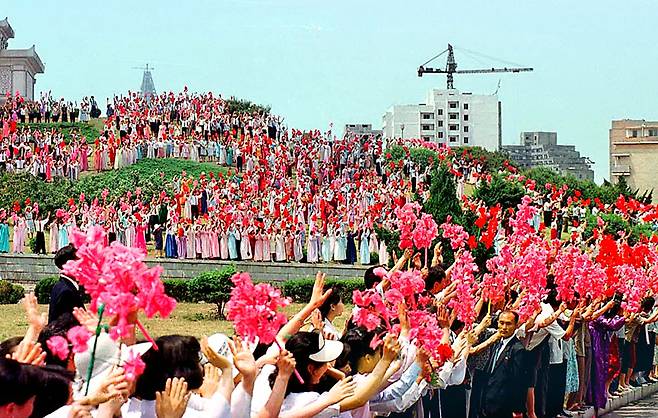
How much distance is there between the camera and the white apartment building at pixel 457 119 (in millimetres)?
111500

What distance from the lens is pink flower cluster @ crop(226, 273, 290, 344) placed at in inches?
174

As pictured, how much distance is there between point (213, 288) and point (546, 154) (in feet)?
432

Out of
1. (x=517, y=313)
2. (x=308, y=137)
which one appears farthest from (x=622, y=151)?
(x=517, y=313)

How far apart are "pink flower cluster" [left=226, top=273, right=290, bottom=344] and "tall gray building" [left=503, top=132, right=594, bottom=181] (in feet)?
414

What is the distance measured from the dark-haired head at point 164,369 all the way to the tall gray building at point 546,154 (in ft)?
415

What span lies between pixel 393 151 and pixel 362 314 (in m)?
41.9

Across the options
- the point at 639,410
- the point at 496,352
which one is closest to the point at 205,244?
the point at 639,410

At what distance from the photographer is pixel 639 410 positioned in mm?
10969

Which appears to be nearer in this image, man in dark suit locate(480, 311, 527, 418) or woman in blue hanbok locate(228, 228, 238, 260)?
man in dark suit locate(480, 311, 527, 418)

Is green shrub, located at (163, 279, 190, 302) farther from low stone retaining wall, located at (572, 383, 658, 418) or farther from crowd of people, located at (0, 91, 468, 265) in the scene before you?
low stone retaining wall, located at (572, 383, 658, 418)

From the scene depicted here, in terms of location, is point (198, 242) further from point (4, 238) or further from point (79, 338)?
point (79, 338)

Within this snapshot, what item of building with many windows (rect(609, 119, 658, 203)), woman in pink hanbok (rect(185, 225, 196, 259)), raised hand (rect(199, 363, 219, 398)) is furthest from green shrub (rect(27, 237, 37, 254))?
building with many windows (rect(609, 119, 658, 203))

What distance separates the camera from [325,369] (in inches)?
198

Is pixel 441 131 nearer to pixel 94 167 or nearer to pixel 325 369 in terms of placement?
pixel 94 167
